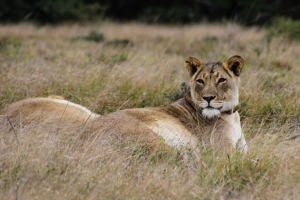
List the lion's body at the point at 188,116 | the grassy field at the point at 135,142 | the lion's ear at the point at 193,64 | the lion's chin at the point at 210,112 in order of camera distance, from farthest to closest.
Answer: the lion's ear at the point at 193,64, the lion's chin at the point at 210,112, the lion's body at the point at 188,116, the grassy field at the point at 135,142

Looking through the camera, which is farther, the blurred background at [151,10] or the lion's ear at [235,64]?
the blurred background at [151,10]

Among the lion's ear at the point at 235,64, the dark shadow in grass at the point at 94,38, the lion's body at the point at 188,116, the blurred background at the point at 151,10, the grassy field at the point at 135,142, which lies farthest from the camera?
the blurred background at the point at 151,10

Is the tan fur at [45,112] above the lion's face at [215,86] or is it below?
below

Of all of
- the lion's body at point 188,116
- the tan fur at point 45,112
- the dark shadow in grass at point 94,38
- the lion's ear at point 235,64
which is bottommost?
the dark shadow in grass at point 94,38

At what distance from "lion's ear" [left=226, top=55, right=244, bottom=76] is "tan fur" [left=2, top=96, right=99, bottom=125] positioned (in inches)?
58.0

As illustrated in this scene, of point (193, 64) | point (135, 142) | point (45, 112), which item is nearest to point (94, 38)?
point (45, 112)

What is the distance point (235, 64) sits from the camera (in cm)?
680

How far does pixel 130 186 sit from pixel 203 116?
1913mm

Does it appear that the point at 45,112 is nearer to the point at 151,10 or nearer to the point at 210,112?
the point at 210,112

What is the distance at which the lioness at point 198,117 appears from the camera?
6129 mm

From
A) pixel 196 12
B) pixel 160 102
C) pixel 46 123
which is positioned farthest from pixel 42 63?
pixel 196 12

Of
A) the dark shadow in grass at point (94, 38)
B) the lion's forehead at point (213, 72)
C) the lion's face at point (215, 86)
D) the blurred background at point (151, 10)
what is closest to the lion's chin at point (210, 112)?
the lion's face at point (215, 86)

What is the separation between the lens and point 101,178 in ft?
16.6

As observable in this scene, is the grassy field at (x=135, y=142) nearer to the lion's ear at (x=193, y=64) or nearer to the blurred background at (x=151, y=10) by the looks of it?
the lion's ear at (x=193, y=64)
